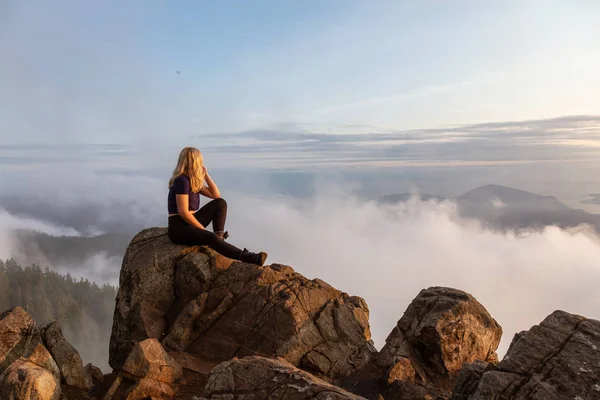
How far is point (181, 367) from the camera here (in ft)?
51.8

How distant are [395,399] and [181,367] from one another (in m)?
7.23

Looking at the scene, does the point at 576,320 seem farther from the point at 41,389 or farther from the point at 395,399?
the point at 41,389

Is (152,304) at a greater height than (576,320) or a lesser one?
lesser

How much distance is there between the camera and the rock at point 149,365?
1436 cm

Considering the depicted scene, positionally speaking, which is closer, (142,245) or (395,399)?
(395,399)

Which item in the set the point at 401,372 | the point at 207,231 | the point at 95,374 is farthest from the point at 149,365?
the point at 401,372

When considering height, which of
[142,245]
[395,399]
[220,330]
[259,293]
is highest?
[142,245]

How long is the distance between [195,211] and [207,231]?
1118 mm

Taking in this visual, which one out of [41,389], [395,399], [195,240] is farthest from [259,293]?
[41,389]

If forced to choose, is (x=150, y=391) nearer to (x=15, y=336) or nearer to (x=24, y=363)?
(x=24, y=363)

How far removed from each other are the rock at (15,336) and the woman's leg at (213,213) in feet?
24.1

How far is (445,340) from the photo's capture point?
16766 millimetres

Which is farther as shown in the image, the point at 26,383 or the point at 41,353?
the point at 41,353

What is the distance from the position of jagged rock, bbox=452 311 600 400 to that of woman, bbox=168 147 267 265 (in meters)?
10.3
